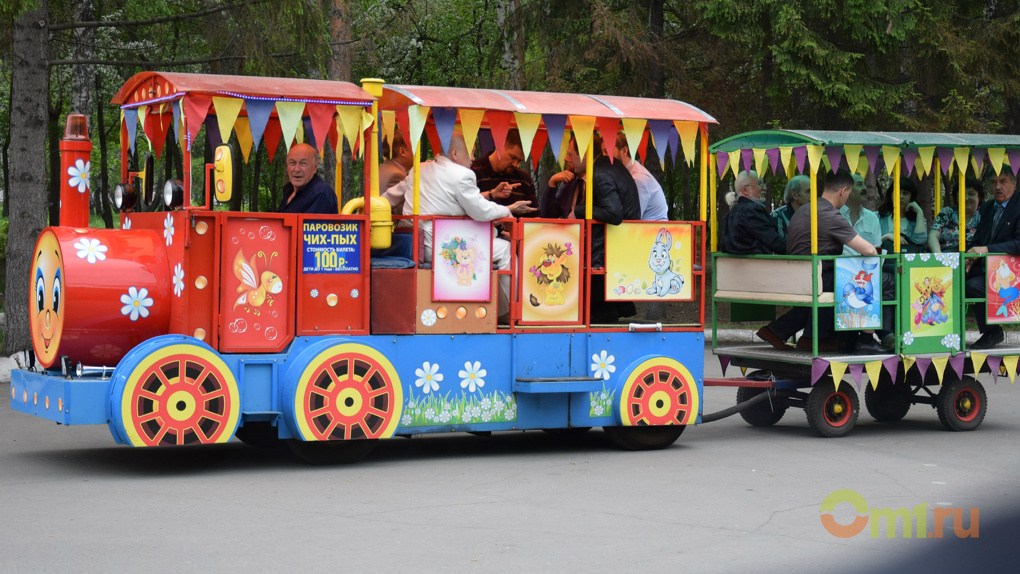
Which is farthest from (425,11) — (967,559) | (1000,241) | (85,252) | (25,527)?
(967,559)

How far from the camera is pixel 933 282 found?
10820 mm

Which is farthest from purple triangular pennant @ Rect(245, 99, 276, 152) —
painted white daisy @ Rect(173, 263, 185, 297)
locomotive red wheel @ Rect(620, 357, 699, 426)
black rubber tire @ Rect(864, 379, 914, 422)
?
black rubber tire @ Rect(864, 379, 914, 422)

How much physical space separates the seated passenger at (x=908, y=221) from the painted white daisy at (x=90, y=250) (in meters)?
7.33

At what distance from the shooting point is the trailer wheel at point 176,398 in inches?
304

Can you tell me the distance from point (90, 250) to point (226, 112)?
1341mm

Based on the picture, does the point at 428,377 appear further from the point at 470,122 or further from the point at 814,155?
the point at 814,155

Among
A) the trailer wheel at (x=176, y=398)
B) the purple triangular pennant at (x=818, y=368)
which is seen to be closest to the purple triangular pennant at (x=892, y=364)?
the purple triangular pennant at (x=818, y=368)

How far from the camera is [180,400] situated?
7895 mm

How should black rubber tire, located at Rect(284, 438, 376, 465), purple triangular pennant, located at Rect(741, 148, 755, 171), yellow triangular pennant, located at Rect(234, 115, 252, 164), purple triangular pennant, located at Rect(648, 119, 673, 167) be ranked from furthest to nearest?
purple triangular pennant, located at Rect(741, 148, 755, 171) < yellow triangular pennant, located at Rect(234, 115, 252, 164) < purple triangular pennant, located at Rect(648, 119, 673, 167) < black rubber tire, located at Rect(284, 438, 376, 465)

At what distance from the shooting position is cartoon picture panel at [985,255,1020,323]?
11062 millimetres

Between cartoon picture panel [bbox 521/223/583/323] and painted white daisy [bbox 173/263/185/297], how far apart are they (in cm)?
261

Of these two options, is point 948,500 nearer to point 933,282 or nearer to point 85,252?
point 933,282

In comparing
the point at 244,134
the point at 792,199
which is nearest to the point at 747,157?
the point at 792,199

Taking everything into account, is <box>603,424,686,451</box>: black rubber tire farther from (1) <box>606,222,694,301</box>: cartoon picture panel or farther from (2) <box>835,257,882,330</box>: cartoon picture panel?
(2) <box>835,257,882,330</box>: cartoon picture panel
